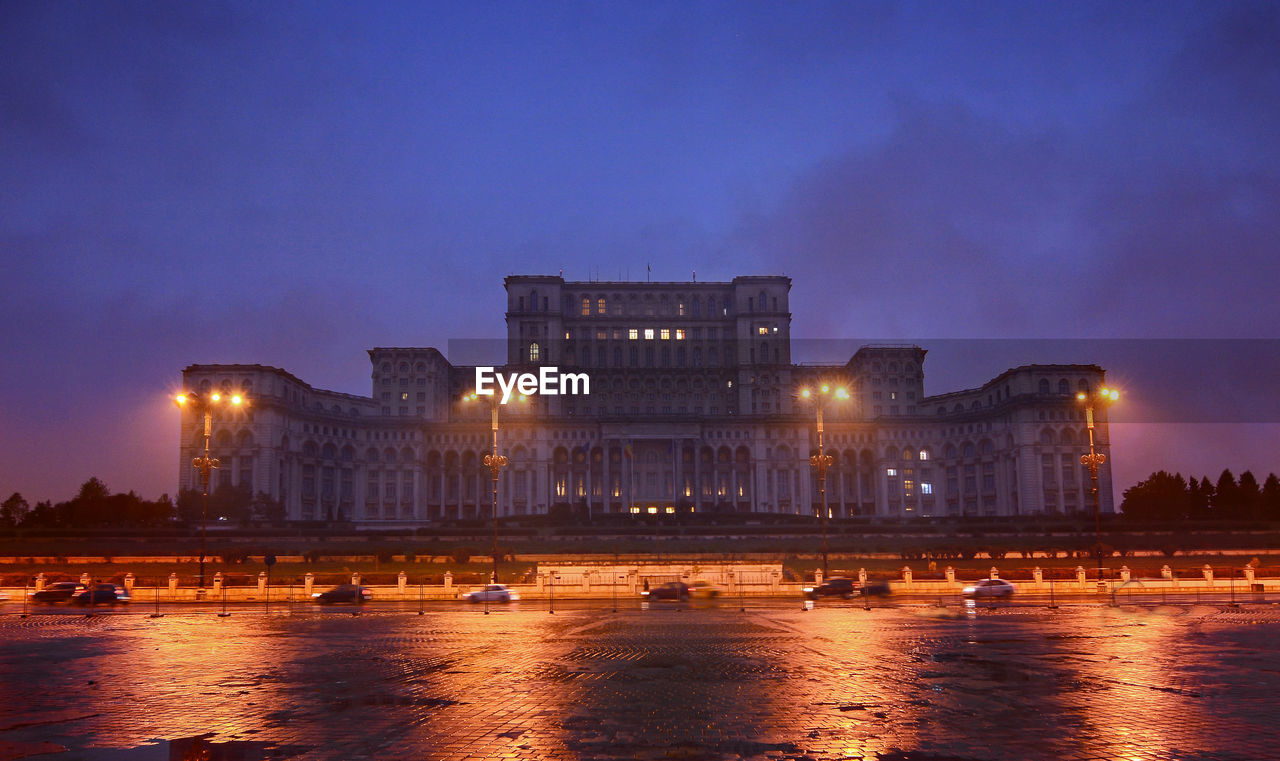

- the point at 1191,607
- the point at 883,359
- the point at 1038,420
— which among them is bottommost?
the point at 1191,607

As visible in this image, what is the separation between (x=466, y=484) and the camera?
401 feet

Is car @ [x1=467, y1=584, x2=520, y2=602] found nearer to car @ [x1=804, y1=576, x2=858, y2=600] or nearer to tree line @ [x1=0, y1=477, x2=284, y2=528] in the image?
car @ [x1=804, y1=576, x2=858, y2=600]

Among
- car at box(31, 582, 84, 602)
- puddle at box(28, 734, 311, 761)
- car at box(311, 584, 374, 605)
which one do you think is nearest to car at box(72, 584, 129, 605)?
car at box(31, 582, 84, 602)

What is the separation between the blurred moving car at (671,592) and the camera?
136ft

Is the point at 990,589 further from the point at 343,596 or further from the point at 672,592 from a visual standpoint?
the point at 343,596

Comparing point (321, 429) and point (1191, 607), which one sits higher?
point (321, 429)

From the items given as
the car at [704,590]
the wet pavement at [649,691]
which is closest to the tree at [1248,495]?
the car at [704,590]

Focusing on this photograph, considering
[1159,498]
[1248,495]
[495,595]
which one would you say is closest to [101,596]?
[495,595]

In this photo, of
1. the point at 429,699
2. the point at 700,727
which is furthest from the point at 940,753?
the point at 429,699

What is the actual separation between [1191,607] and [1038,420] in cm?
7914

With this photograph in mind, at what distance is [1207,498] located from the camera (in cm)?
12081

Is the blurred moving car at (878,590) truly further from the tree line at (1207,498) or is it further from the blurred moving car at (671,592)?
the tree line at (1207,498)

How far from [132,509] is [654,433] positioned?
67.3 metres

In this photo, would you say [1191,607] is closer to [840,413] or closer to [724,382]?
[840,413]
